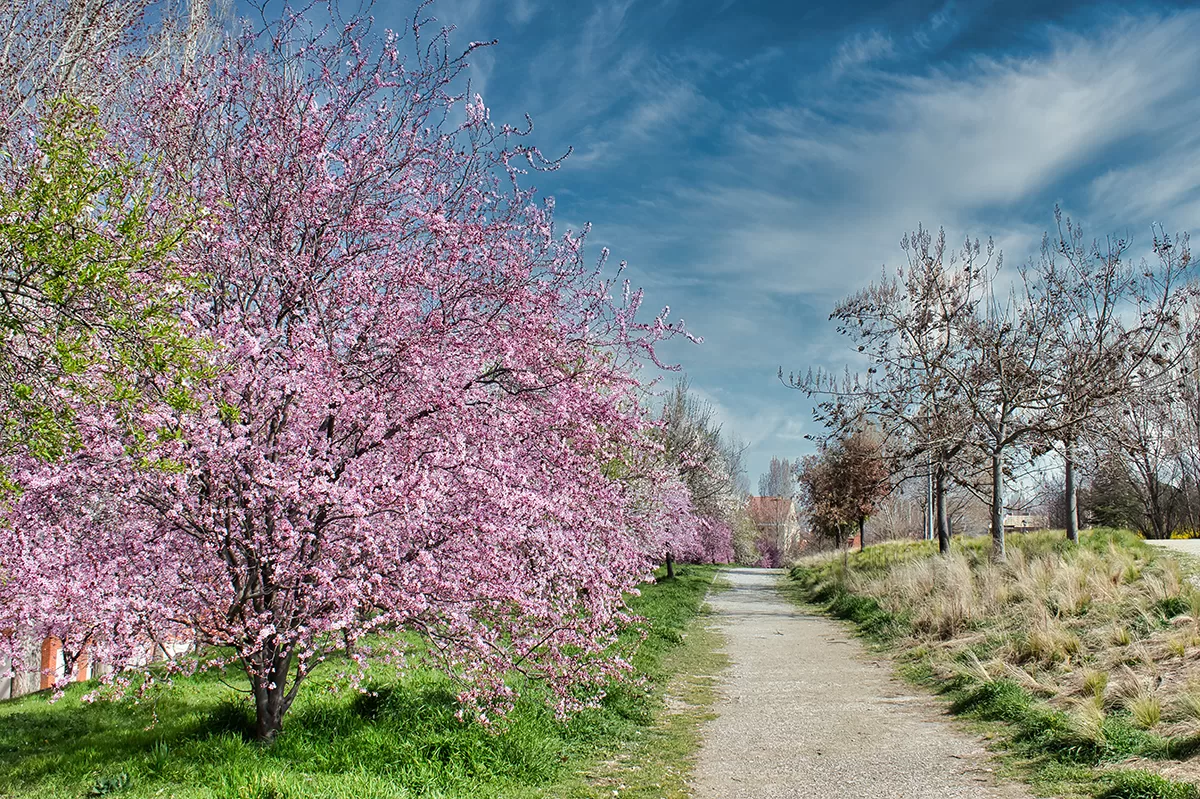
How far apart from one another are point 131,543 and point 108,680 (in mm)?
1060

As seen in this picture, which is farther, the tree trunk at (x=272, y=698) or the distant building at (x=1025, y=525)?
the distant building at (x=1025, y=525)

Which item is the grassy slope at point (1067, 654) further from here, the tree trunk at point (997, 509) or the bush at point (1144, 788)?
the tree trunk at point (997, 509)

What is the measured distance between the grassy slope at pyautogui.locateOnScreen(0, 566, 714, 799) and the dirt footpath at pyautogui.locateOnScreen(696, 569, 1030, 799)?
19.1 inches

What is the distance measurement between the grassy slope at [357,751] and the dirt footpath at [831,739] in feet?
1.59

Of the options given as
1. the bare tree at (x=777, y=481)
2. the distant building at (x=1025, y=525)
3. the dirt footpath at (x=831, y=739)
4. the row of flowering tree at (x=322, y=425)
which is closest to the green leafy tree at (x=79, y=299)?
the row of flowering tree at (x=322, y=425)

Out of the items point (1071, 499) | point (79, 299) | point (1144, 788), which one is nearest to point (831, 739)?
point (1144, 788)

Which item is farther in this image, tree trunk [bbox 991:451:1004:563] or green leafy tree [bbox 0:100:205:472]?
tree trunk [bbox 991:451:1004:563]

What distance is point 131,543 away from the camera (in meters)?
5.85

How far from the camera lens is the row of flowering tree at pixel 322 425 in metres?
5.36

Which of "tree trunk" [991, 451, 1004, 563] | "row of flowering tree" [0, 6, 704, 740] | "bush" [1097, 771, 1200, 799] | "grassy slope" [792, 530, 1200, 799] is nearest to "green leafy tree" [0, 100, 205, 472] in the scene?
"row of flowering tree" [0, 6, 704, 740]

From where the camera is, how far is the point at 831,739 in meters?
7.44

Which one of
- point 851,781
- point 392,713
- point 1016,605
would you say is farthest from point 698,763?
point 1016,605

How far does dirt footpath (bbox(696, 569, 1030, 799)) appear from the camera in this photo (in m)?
5.99

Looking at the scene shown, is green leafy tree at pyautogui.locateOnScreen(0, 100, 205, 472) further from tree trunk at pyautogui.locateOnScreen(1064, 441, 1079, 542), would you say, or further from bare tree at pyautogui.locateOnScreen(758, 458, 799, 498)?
bare tree at pyautogui.locateOnScreen(758, 458, 799, 498)
